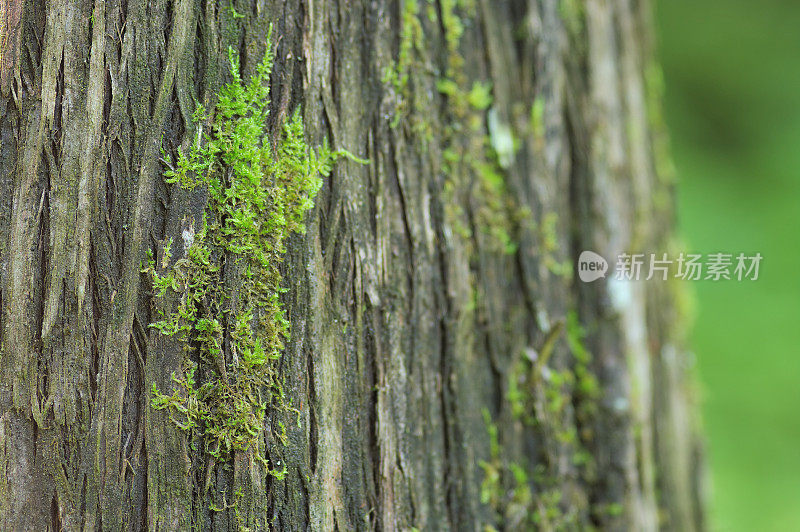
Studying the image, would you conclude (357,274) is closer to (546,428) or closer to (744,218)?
(546,428)

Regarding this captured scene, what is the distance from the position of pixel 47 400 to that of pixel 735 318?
2.56 meters

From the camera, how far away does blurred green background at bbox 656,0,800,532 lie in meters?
2.42

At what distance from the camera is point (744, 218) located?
8.55ft

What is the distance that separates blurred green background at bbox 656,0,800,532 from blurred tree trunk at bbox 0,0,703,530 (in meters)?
1.66

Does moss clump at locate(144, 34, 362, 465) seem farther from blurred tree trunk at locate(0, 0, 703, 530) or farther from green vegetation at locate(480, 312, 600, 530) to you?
green vegetation at locate(480, 312, 600, 530)

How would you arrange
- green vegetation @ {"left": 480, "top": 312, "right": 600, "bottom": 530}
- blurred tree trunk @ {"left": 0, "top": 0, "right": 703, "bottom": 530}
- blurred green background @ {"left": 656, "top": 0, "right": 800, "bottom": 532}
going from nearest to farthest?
blurred tree trunk @ {"left": 0, "top": 0, "right": 703, "bottom": 530} → green vegetation @ {"left": 480, "top": 312, "right": 600, "bottom": 530} → blurred green background @ {"left": 656, "top": 0, "right": 800, "bottom": 532}

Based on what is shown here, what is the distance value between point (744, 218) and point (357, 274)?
238cm

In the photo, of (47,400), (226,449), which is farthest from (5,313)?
(226,449)

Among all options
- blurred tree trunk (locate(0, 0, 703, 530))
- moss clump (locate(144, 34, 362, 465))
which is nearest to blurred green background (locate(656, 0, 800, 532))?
blurred tree trunk (locate(0, 0, 703, 530))

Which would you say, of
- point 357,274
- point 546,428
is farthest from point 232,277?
point 546,428

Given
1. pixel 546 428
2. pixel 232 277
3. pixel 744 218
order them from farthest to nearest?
pixel 744 218, pixel 546 428, pixel 232 277

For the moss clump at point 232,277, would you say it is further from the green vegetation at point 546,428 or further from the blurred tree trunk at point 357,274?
the green vegetation at point 546,428

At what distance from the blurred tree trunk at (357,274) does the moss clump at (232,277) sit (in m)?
0.02

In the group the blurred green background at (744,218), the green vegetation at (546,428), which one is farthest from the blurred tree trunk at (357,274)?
the blurred green background at (744,218)
